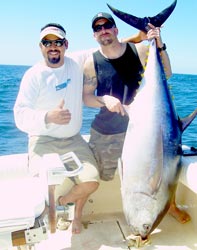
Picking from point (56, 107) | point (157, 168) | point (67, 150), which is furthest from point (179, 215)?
point (56, 107)

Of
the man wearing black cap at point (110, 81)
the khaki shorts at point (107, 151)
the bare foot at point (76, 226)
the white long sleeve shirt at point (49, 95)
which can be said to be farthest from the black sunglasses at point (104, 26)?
the bare foot at point (76, 226)

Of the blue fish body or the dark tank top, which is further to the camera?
the dark tank top

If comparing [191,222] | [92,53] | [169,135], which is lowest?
[191,222]

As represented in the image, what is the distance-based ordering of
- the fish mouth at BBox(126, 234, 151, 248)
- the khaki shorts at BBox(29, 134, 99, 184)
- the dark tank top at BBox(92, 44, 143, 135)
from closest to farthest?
1. the fish mouth at BBox(126, 234, 151, 248)
2. the khaki shorts at BBox(29, 134, 99, 184)
3. the dark tank top at BBox(92, 44, 143, 135)

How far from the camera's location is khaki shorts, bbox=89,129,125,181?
283 cm

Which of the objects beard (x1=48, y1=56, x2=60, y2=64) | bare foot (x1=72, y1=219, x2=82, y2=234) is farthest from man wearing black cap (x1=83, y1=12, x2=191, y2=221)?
bare foot (x1=72, y1=219, x2=82, y2=234)

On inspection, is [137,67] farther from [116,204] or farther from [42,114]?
[116,204]

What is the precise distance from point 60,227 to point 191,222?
1.02 m

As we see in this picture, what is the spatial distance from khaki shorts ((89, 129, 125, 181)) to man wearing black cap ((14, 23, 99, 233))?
0.08 m

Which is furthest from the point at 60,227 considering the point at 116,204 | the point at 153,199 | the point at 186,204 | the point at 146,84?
the point at 146,84

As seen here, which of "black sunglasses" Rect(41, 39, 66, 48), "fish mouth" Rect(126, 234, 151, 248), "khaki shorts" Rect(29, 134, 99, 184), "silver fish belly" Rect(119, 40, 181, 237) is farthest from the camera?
"black sunglasses" Rect(41, 39, 66, 48)

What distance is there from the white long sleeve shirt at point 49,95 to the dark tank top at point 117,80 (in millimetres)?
178

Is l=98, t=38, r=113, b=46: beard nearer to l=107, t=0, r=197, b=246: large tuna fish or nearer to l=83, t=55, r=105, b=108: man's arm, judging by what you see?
l=83, t=55, r=105, b=108: man's arm

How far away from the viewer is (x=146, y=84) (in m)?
2.61
